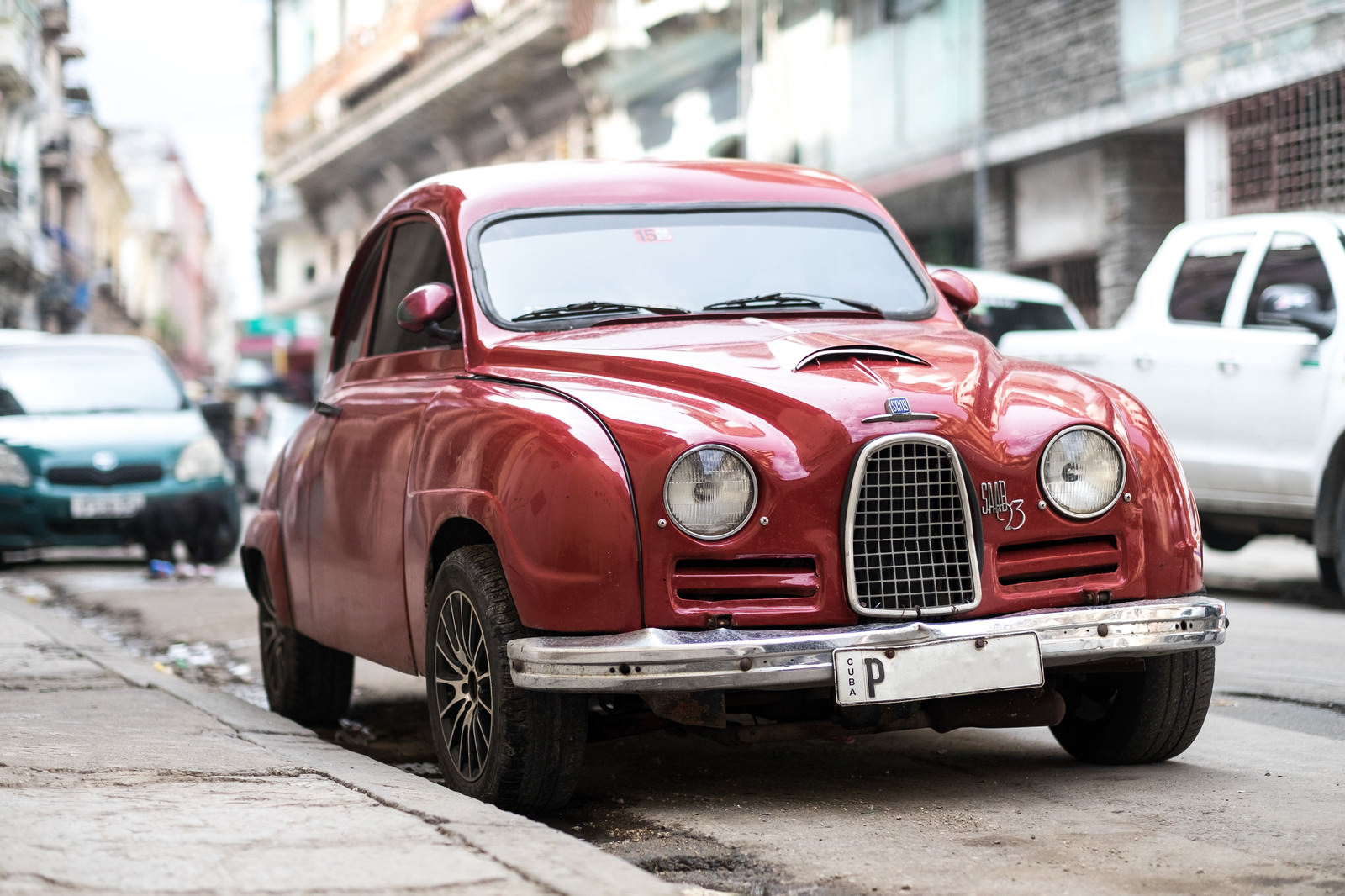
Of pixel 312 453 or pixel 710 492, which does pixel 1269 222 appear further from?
pixel 710 492

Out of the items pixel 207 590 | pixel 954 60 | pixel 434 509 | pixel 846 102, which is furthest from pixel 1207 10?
pixel 434 509

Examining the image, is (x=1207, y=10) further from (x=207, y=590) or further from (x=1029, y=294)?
(x=207, y=590)

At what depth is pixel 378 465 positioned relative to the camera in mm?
5422

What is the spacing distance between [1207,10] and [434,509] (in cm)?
1417

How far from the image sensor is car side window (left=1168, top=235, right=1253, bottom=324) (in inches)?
387

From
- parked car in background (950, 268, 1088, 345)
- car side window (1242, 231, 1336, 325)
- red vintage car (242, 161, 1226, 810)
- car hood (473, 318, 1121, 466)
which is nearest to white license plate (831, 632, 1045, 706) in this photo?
red vintage car (242, 161, 1226, 810)

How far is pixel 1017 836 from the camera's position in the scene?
4215 mm

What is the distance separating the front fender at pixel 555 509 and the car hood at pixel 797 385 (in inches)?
3.8

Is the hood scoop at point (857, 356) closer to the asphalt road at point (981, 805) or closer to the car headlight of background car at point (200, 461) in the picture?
the asphalt road at point (981, 805)

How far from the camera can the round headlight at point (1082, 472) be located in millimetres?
4504

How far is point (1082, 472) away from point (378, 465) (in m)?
2.09

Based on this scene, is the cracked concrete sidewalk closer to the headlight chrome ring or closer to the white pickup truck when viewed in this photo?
the headlight chrome ring

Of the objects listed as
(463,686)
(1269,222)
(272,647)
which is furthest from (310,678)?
(1269,222)

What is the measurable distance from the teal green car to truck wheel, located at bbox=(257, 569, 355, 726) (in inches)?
263
